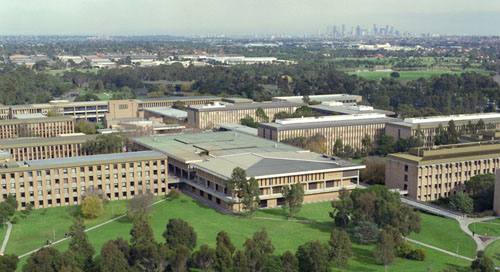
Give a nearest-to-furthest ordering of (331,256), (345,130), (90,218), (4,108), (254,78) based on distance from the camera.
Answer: (331,256)
(90,218)
(345,130)
(4,108)
(254,78)

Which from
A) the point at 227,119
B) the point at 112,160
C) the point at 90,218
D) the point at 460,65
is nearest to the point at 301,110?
the point at 227,119

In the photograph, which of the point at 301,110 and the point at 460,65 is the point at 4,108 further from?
the point at 460,65

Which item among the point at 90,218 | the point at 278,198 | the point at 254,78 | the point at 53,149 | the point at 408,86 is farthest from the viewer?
the point at 254,78

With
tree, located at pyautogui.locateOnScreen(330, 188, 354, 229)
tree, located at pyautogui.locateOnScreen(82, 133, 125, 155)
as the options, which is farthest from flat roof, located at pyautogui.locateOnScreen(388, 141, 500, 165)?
tree, located at pyautogui.locateOnScreen(82, 133, 125, 155)

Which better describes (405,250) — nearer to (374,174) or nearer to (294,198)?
(294,198)

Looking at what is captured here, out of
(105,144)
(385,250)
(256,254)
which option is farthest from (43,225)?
(385,250)

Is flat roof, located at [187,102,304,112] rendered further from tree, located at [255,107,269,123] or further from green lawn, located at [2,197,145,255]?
green lawn, located at [2,197,145,255]
